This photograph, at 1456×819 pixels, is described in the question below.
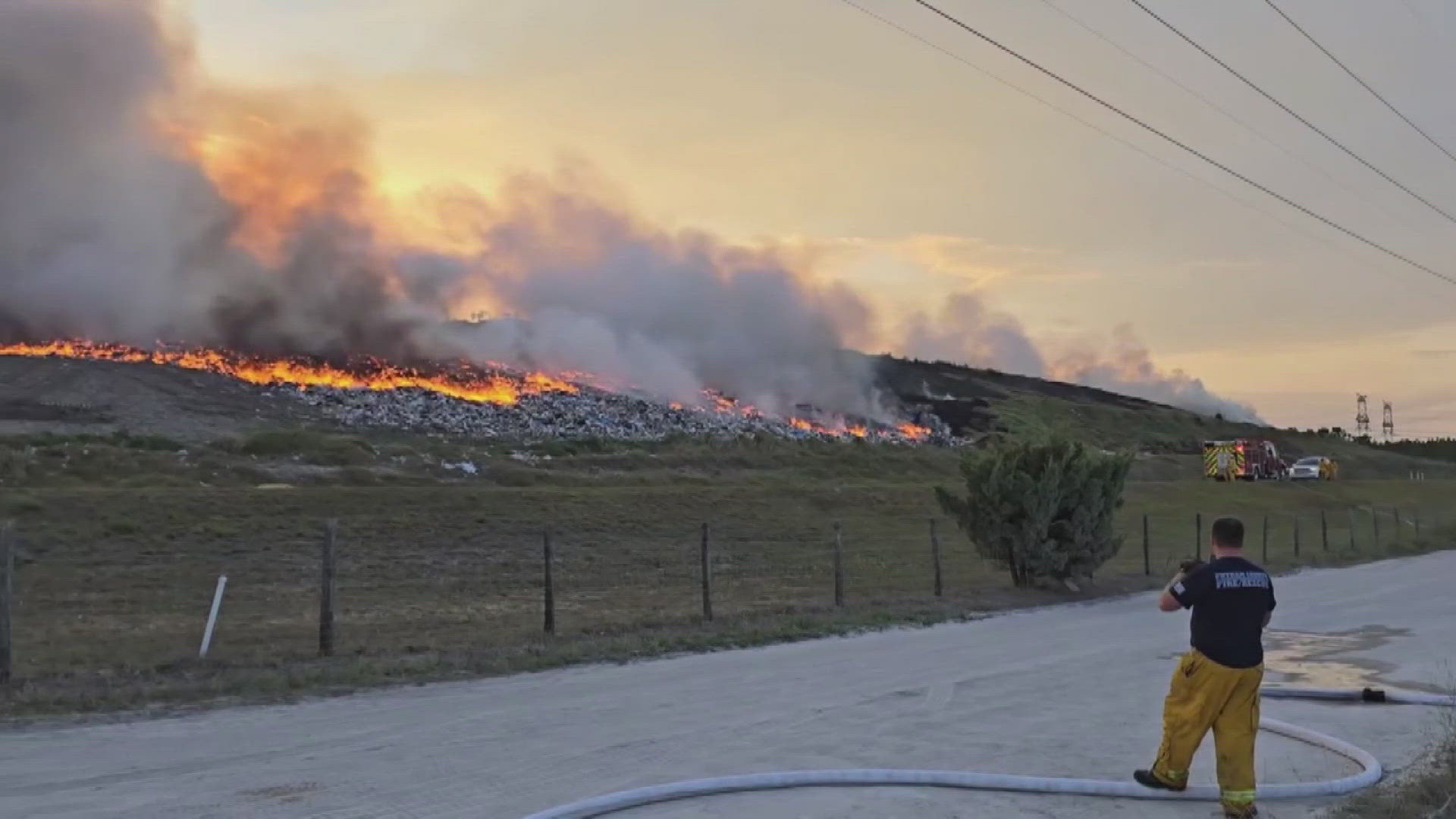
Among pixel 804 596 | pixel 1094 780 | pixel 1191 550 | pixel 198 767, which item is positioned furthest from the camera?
pixel 1191 550

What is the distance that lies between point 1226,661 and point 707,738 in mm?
3684

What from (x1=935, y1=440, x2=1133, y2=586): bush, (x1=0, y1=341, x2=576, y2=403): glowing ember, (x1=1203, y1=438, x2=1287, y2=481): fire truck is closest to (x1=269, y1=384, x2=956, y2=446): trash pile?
(x1=0, y1=341, x2=576, y2=403): glowing ember

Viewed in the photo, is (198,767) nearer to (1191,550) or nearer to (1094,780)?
(1094,780)

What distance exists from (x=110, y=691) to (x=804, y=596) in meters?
12.2

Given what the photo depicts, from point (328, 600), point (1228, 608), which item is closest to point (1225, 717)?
point (1228, 608)

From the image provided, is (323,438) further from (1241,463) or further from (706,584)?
(1241,463)

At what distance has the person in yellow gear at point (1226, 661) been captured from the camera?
20.6 ft

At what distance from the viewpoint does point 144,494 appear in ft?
94.8

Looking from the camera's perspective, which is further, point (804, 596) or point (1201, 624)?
point (804, 596)

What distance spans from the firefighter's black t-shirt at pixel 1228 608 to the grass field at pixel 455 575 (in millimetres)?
7606

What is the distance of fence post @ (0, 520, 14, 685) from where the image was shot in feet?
36.5

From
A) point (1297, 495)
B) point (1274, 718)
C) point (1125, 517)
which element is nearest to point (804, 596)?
point (1274, 718)

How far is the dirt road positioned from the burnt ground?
40678 mm

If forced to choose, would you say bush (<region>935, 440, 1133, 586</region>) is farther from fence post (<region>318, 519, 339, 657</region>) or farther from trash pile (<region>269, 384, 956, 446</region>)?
trash pile (<region>269, 384, 956, 446</region>)
